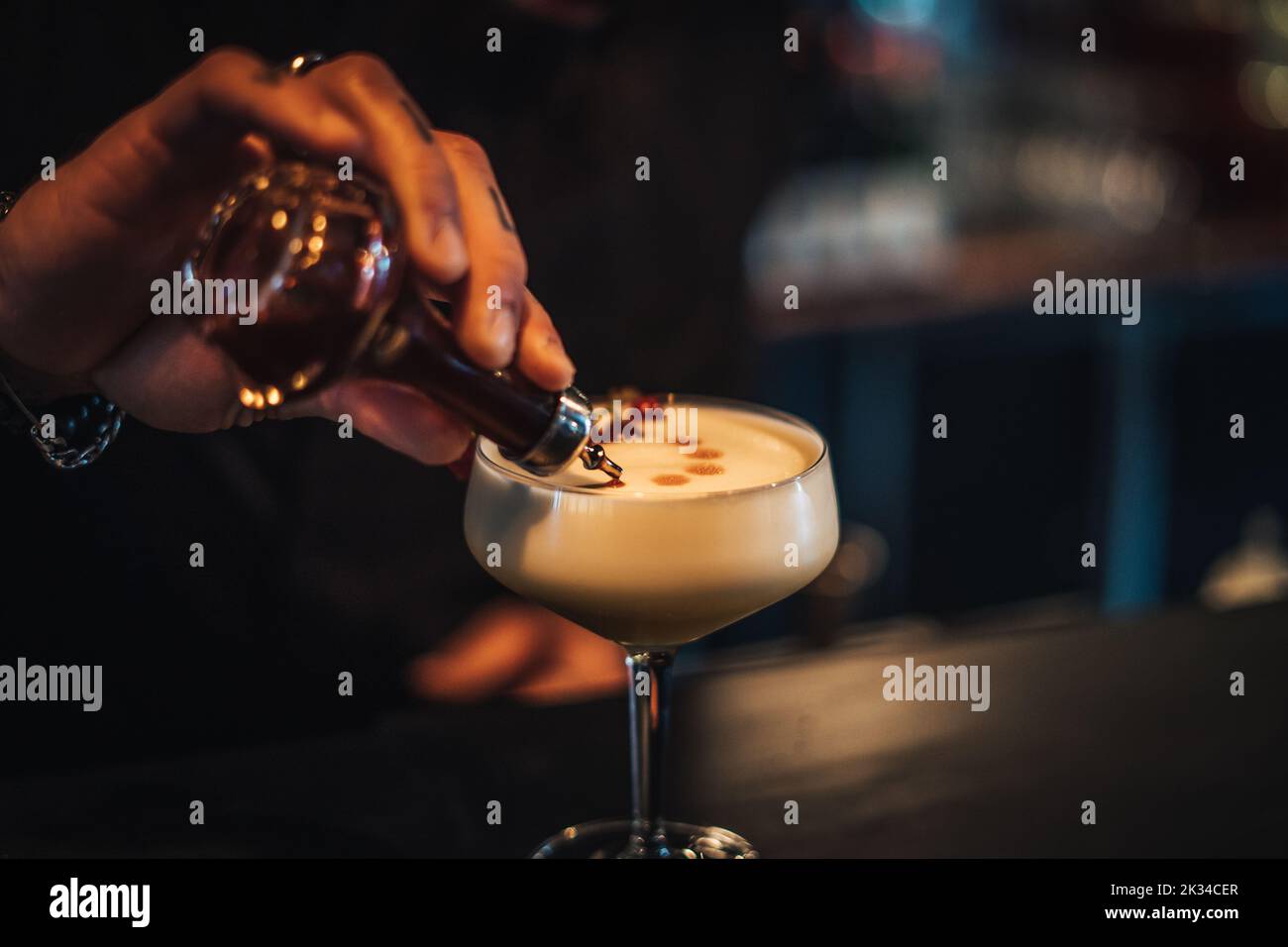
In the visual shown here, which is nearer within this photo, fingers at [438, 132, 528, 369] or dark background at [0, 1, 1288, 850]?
fingers at [438, 132, 528, 369]

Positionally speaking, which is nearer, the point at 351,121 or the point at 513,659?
the point at 351,121

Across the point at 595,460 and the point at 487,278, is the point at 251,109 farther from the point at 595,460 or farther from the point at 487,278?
the point at 595,460

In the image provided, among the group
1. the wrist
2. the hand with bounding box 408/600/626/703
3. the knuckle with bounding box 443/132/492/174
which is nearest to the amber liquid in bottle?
the knuckle with bounding box 443/132/492/174

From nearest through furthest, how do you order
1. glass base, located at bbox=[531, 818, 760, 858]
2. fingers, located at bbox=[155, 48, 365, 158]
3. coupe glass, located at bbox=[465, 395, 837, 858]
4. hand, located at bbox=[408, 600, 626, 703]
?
fingers, located at bbox=[155, 48, 365, 158]
coupe glass, located at bbox=[465, 395, 837, 858]
glass base, located at bbox=[531, 818, 760, 858]
hand, located at bbox=[408, 600, 626, 703]

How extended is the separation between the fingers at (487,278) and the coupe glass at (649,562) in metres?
0.18

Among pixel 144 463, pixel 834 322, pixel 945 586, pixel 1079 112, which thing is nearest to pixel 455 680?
pixel 144 463

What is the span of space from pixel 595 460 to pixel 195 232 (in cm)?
39

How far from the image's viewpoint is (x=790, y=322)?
9.86ft

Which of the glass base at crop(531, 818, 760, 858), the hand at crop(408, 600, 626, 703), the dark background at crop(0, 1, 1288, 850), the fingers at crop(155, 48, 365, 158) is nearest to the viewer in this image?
the fingers at crop(155, 48, 365, 158)

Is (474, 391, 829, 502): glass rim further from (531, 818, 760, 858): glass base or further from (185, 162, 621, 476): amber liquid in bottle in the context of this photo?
(531, 818, 760, 858): glass base

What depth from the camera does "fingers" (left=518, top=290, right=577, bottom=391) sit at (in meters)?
0.92

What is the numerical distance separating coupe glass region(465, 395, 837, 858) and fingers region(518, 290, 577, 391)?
4.6 inches

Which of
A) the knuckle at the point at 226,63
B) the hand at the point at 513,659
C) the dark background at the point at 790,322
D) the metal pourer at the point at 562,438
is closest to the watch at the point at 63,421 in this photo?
the dark background at the point at 790,322

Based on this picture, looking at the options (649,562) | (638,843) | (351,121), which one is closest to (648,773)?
(638,843)
